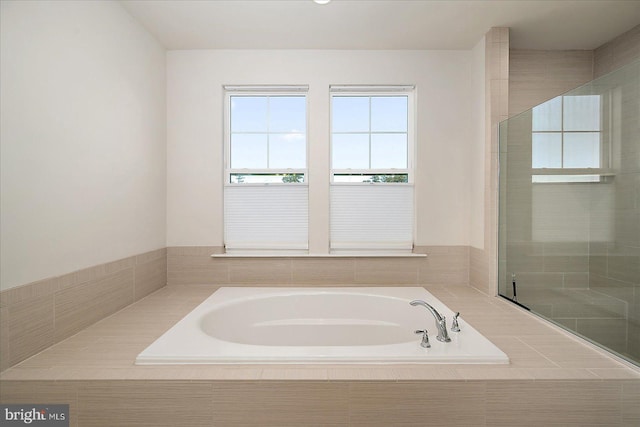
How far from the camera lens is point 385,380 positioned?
1.37 m

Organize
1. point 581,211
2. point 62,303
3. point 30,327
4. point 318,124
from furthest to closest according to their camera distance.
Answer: point 318,124
point 581,211
point 62,303
point 30,327

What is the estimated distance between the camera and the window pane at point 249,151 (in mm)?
2945

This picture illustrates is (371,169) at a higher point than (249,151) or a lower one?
lower

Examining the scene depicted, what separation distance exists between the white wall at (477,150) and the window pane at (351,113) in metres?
0.87

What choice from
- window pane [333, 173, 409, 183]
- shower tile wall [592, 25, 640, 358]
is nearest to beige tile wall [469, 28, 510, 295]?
window pane [333, 173, 409, 183]

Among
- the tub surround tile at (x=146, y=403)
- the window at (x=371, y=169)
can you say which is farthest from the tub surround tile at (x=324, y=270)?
the tub surround tile at (x=146, y=403)

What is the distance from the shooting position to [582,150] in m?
1.83

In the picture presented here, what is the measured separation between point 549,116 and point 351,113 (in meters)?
1.44

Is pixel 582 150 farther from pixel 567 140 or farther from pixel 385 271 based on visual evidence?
pixel 385 271

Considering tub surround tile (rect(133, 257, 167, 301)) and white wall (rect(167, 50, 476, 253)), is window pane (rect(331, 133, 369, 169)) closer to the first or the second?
white wall (rect(167, 50, 476, 253))

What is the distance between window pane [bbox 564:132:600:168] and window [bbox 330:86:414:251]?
3.82 feet

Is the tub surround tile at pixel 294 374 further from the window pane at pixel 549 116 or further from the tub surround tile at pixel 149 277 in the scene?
the window pane at pixel 549 116

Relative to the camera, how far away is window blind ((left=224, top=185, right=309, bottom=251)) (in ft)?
9.53

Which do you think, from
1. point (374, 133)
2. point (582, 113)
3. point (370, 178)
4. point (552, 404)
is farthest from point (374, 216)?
point (552, 404)
